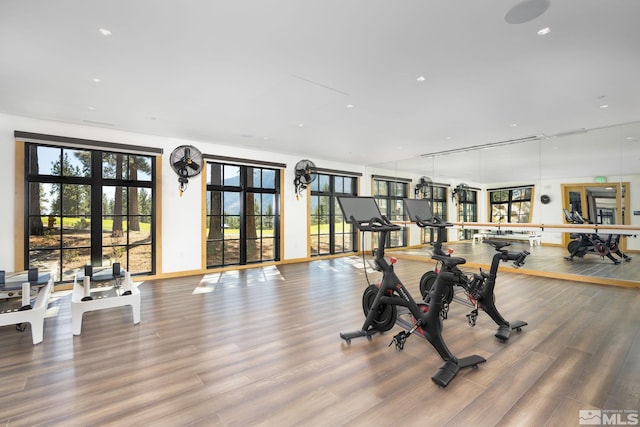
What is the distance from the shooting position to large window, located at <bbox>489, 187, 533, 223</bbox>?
667cm

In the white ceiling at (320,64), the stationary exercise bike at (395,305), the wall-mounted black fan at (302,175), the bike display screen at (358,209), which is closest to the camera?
the white ceiling at (320,64)

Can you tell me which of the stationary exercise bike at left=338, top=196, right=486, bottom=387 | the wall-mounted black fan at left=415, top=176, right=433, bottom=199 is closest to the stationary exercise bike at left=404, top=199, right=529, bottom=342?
the stationary exercise bike at left=338, top=196, right=486, bottom=387

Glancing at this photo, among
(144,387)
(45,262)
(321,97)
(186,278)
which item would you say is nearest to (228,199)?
(186,278)

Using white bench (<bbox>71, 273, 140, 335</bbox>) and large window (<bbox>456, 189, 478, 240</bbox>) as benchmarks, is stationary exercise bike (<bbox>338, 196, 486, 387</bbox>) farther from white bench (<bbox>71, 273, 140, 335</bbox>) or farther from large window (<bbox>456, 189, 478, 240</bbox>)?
large window (<bbox>456, 189, 478, 240</bbox>)

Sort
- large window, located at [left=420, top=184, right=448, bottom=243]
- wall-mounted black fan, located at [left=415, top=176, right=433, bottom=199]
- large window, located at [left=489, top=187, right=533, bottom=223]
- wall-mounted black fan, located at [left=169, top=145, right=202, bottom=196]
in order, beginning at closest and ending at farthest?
wall-mounted black fan, located at [left=169, top=145, right=202, bottom=196] → large window, located at [left=489, top=187, right=533, bottom=223] → large window, located at [left=420, top=184, right=448, bottom=243] → wall-mounted black fan, located at [left=415, top=176, right=433, bottom=199]

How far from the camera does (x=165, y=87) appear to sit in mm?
3820

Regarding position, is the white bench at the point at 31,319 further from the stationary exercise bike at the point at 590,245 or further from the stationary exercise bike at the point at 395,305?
the stationary exercise bike at the point at 590,245

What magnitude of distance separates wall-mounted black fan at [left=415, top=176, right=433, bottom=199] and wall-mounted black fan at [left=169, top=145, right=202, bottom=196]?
6.00 metres

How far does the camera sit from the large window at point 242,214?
6977mm

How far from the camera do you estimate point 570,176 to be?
20.7 feet

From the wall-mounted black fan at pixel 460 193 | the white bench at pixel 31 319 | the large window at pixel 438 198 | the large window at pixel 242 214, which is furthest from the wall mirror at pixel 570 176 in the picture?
the white bench at pixel 31 319

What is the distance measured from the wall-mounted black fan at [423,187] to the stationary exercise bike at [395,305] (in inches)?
230

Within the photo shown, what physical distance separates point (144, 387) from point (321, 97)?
3687 mm

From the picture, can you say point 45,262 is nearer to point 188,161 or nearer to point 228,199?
point 188,161
